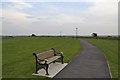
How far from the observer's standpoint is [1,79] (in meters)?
7.62

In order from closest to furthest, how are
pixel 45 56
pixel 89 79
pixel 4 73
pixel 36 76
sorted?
pixel 89 79
pixel 36 76
pixel 4 73
pixel 45 56

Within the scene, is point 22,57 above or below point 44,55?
below

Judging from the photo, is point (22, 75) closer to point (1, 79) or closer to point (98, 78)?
point (1, 79)

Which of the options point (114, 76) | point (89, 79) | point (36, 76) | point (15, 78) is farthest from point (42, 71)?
point (114, 76)

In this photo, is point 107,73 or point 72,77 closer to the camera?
point 72,77

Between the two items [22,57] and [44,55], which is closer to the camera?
[44,55]

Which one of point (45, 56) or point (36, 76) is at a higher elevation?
point (45, 56)

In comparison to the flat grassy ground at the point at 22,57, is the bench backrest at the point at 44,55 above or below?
above

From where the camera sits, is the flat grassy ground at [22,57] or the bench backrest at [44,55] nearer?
the flat grassy ground at [22,57]

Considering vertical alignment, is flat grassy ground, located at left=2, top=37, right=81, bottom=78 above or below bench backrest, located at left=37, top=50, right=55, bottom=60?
below

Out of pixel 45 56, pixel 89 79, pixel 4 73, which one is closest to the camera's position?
pixel 89 79

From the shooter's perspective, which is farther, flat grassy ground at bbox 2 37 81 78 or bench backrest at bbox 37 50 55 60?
bench backrest at bbox 37 50 55 60

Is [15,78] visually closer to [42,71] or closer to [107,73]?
[42,71]

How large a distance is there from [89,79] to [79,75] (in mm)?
697
